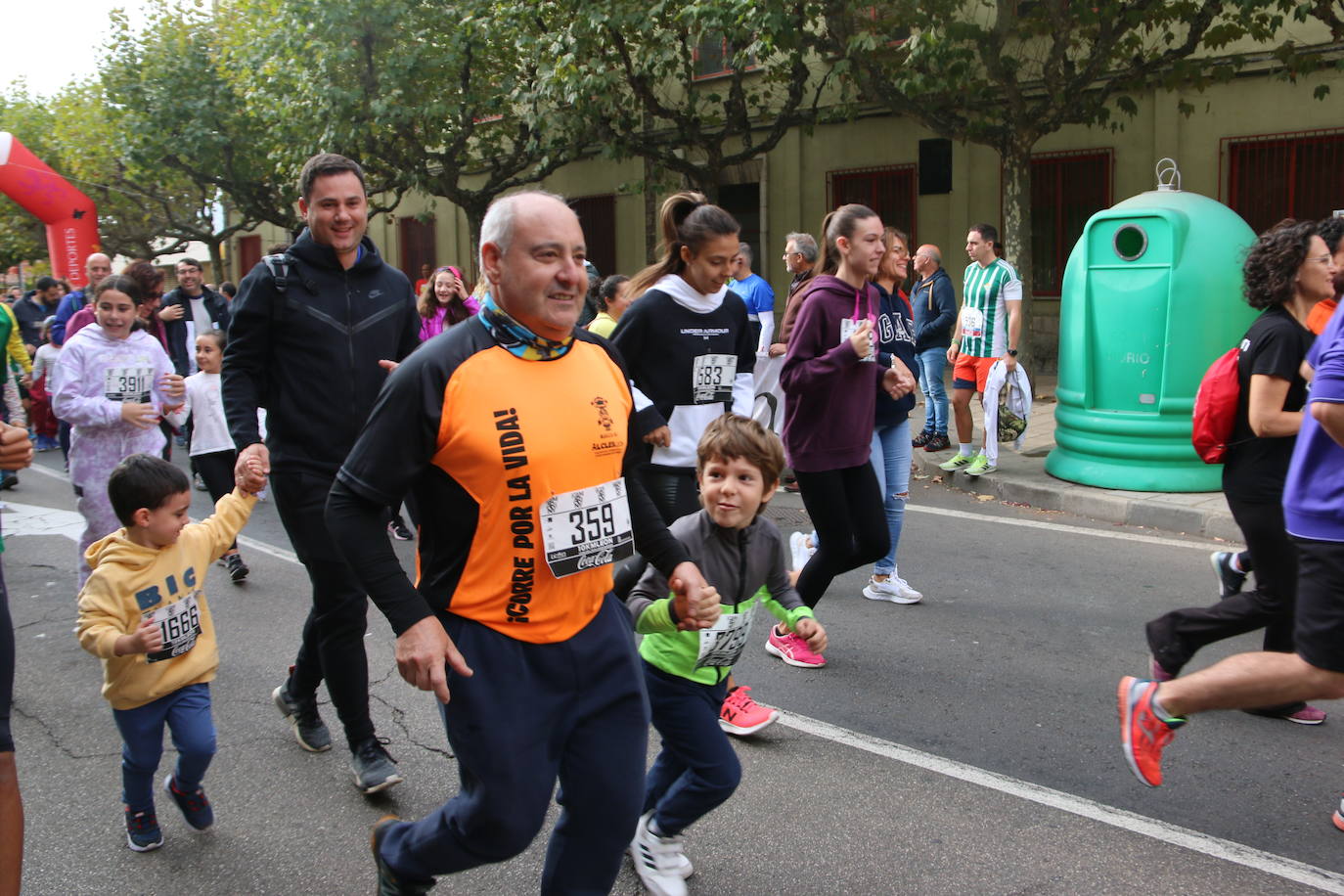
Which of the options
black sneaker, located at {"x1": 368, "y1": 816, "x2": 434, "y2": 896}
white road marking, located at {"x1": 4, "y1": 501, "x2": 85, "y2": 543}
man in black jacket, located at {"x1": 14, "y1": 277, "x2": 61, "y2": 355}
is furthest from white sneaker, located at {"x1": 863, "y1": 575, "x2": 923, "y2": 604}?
man in black jacket, located at {"x1": 14, "y1": 277, "x2": 61, "y2": 355}

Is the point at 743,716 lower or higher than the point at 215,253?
lower

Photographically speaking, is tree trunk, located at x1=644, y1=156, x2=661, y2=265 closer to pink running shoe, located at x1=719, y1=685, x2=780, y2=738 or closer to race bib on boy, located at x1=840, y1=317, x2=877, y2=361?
race bib on boy, located at x1=840, y1=317, x2=877, y2=361

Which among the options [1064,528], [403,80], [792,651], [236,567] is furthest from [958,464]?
[403,80]

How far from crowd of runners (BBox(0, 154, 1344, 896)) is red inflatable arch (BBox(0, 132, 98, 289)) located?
14.3 meters

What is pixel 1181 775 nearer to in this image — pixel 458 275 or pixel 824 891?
pixel 824 891

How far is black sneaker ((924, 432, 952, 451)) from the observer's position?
10.6 metres

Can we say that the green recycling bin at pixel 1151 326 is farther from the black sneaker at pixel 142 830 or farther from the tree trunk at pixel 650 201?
the tree trunk at pixel 650 201

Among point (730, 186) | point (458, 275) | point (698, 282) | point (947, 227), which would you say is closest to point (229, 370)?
point (698, 282)

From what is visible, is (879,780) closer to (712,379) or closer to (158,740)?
(712,379)

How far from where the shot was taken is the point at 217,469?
278 inches

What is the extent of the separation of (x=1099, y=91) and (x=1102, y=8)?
1689 mm

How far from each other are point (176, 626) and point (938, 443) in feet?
26.7

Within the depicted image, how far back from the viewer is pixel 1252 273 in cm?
424

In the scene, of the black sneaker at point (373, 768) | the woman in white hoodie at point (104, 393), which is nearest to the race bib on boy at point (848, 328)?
the black sneaker at point (373, 768)
